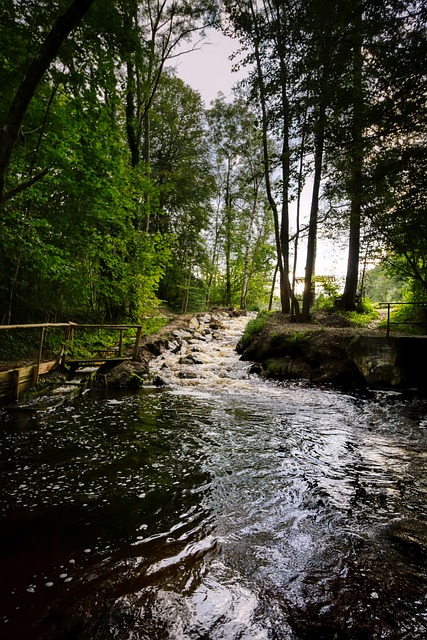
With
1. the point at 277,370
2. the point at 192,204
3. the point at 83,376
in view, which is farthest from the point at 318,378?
the point at 192,204

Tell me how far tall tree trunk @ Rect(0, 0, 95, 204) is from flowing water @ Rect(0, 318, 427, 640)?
399cm

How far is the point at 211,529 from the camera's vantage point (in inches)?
114

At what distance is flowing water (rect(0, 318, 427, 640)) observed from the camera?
1959 mm

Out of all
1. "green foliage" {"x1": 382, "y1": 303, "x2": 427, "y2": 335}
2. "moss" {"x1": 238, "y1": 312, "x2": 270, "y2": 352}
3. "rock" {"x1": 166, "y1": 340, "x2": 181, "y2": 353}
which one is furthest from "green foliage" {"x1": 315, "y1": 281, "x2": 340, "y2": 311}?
"rock" {"x1": 166, "y1": 340, "x2": 181, "y2": 353}

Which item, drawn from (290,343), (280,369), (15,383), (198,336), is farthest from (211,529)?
(198,336)

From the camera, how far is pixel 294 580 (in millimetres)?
2275

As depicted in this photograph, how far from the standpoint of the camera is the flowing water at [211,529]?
1959mm

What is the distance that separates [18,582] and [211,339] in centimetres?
1335

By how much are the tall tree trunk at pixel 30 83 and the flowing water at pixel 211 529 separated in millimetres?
3988

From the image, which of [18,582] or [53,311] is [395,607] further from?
[53,311]

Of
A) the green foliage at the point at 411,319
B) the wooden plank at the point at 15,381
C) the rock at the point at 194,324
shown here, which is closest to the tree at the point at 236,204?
the rock at the point at 194,324

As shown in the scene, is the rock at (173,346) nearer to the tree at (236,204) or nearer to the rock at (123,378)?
the rock at (123,378)

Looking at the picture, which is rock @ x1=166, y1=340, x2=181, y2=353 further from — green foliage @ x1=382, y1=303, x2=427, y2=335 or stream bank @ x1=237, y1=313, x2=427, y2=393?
green foliage @ x1=382, y1=303, x2=427, y2=335

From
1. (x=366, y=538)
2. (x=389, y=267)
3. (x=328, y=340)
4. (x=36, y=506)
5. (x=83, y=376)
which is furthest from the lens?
(x=389, y=267)
